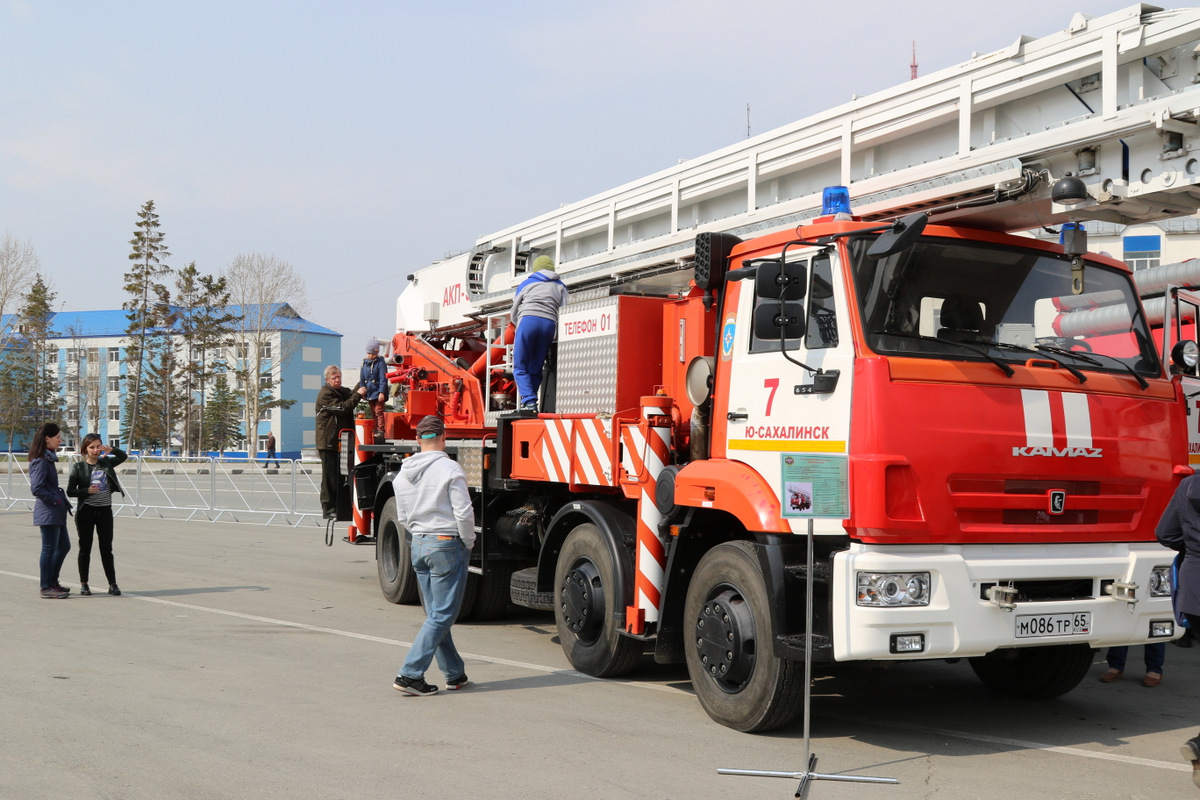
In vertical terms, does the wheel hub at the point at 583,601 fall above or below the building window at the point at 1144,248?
below

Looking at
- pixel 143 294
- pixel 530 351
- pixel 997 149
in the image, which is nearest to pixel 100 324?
pixel 143 294

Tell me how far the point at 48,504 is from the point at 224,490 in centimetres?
1243

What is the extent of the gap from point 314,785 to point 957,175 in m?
4.77

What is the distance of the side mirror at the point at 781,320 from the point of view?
5965mm

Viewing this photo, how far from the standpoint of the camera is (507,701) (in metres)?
7.00

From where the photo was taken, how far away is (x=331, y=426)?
13.6 m

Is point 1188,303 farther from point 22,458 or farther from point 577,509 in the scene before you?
point 22,458

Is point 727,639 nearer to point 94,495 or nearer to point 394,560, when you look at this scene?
point 394,560

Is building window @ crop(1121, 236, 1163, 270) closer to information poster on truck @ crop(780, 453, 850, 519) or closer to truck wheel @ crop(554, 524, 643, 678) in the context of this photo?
truck wheel @ crop(554, 524, 643, 678)

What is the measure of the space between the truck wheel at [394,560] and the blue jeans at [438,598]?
3742 mm

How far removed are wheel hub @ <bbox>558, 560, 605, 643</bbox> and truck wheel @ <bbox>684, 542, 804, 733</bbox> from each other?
1.16m

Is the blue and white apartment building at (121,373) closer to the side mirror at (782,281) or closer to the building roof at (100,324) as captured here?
the building roof at (100,324)

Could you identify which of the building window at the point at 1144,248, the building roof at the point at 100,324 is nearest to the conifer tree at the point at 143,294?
the building roof at the point at 100,324

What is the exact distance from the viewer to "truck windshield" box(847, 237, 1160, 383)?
5.80 m
